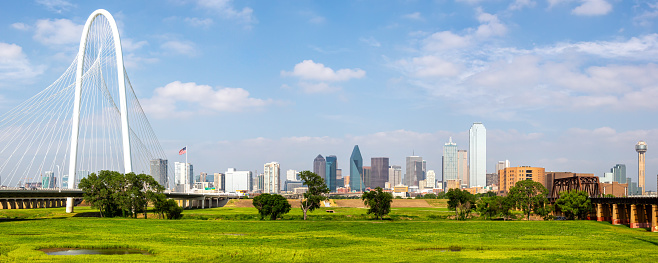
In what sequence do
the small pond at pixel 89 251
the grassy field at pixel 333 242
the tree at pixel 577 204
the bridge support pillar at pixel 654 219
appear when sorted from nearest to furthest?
1. the grassy field at pixel 333 242
2. the small pond at pixel 89 251
3. the bridge support pillar at pixel 654 219
4. the tree at pixel 577 204

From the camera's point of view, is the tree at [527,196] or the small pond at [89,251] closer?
the small pond at [89,251]

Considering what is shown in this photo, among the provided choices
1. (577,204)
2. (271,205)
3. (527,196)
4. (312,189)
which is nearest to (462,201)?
(527,196)

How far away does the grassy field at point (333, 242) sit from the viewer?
177ft

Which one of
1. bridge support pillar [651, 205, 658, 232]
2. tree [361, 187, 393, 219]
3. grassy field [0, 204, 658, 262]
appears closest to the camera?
grassy field [0, 204, 658, 262]

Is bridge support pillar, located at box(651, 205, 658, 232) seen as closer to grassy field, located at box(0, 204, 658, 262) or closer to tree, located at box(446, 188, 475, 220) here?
grassy field, located at box(0, 204, 658, 262)

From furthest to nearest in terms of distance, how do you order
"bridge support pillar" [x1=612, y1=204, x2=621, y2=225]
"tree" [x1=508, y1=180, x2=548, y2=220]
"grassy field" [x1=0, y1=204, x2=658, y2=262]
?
"tree" [x1=508, y1=180, x2=548, y2=220] < "bridge support pillar" [x1=612, y1=204, x2=621, y2=225] < "grassy field" [x1=0, y1=204, x2=658, y2=262]

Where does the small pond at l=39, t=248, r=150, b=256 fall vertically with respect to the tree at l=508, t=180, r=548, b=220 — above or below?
below

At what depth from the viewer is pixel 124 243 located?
63.7 metres

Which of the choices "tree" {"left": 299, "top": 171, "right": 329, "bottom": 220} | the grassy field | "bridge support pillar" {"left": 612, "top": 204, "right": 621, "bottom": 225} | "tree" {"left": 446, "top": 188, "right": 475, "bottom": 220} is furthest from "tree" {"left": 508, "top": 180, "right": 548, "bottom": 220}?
"tree" {"left": 299, "top": 171, "right": 329, "bottom": 220}

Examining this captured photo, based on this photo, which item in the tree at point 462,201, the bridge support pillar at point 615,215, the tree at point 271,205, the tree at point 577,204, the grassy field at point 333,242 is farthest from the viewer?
the tree at point 462,201

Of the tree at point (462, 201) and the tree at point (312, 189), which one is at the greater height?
the tree at point (312, 189)

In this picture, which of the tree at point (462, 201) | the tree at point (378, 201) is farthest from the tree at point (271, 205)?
the tree at point (462, 201)

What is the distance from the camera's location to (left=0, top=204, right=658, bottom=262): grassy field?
177 ft

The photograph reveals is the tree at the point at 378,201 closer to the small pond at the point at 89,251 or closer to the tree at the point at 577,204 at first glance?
the tree at the point at 577,204
